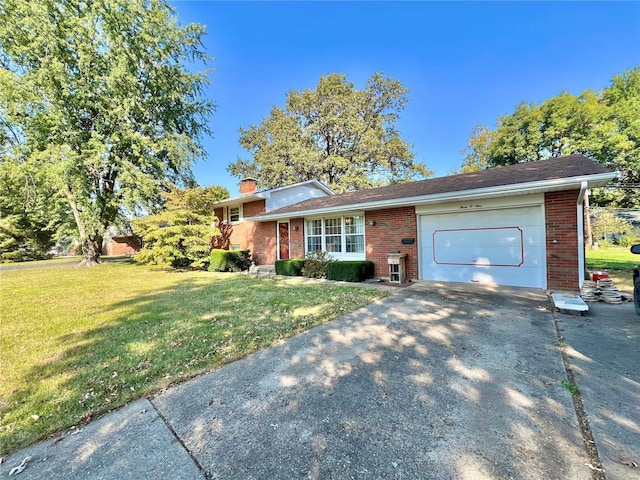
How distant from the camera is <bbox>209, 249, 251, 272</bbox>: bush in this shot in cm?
1327

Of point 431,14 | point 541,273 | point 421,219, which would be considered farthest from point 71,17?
point 541,273

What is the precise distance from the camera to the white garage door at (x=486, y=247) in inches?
267

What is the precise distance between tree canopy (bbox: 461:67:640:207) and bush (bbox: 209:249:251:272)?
2097cm

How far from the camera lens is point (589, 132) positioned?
61.2 ft

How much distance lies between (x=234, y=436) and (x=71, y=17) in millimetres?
21348

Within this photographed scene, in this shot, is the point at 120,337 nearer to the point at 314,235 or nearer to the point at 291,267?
the point at 291,267

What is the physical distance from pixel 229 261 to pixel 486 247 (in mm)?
10487

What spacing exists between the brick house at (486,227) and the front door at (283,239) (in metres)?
2.28

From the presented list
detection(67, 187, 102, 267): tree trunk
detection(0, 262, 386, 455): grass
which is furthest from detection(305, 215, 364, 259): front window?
detection(67, 187, 102, 267): tree trunk

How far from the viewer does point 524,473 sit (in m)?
1.76

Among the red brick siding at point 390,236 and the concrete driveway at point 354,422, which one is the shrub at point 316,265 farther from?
the concrete driveway at point 354,422

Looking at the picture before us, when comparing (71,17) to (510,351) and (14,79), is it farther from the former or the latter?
(510,351)

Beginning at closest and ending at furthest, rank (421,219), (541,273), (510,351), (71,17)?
1. (510,351)
2. (541,273)
3. (421,219)
4. (71,17)

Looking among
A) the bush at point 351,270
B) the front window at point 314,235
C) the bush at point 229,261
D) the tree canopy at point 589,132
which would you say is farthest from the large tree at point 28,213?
the tree canopy at point 589,132
